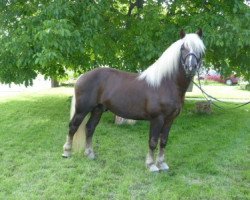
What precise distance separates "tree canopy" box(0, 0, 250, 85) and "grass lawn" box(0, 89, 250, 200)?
1499mm

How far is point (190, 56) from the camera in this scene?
468 cm

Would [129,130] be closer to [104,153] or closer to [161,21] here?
[104,153]

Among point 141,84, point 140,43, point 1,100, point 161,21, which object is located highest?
point 161,21

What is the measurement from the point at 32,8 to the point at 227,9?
4303mm

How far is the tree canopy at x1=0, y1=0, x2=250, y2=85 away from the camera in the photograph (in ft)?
22.5

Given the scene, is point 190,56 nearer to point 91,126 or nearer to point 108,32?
point 91,126

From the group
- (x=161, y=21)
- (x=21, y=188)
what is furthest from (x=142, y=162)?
(x=161, y=21)

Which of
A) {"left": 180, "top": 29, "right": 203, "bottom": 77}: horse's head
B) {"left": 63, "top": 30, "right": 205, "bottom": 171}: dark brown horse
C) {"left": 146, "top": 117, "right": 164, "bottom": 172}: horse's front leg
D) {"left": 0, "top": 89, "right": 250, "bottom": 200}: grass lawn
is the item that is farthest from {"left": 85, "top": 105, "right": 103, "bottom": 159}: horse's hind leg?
{"left": 180, "top": 29, "right": 203, "bottom": 77}: horse's head

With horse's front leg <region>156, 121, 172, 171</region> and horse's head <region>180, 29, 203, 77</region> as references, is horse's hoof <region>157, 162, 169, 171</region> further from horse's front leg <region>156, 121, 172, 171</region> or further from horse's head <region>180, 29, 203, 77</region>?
horse's head <region>180, 29, 203, 77</region>

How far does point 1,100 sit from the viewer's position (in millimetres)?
12922

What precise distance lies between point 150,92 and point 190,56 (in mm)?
870

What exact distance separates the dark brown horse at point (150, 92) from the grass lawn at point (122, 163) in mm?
423

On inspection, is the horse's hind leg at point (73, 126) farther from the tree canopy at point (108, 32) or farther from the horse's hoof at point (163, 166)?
the horse's hoof at point (163, 166)

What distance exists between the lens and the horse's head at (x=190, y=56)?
468cm
